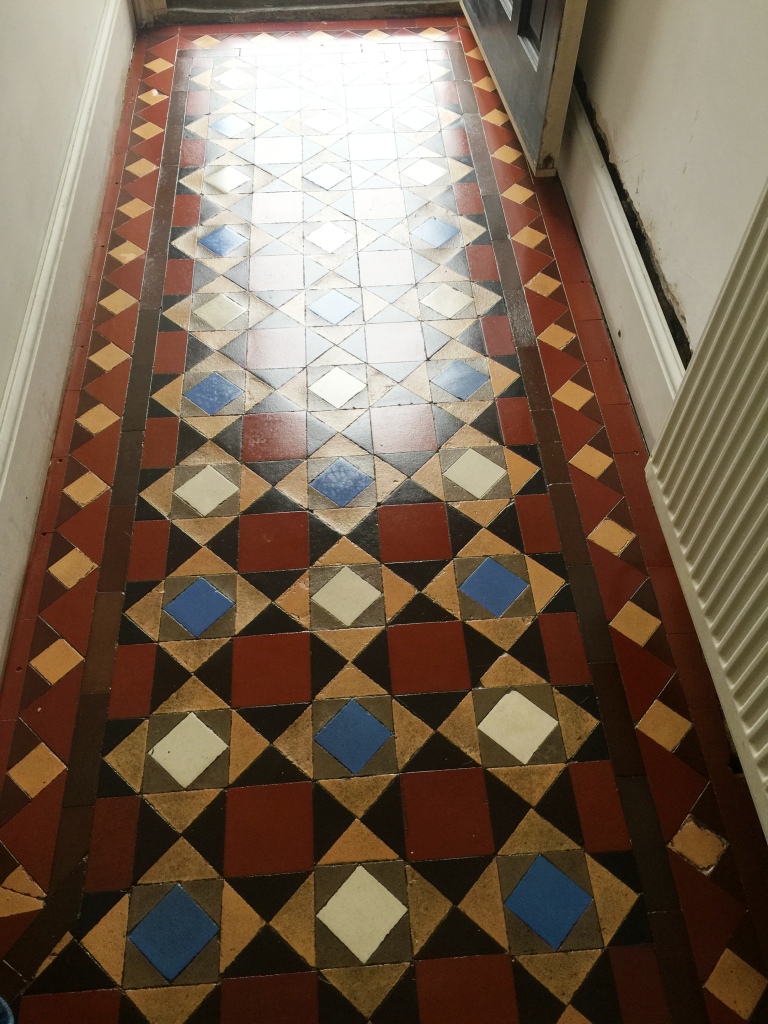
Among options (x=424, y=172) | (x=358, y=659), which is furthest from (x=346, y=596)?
(x=424, y=172)

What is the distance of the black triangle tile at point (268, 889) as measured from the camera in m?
1.55

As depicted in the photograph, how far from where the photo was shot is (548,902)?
1.55 m

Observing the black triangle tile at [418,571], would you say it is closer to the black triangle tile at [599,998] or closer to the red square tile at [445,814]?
the red square tile at [445,814]

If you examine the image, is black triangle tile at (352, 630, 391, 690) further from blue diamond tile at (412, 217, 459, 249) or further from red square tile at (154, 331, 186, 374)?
blue diamond tile at (412, 217, 459, 249)

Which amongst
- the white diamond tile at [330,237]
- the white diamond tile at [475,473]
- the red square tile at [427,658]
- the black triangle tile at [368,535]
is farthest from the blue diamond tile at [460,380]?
the red square tile at [427,658]

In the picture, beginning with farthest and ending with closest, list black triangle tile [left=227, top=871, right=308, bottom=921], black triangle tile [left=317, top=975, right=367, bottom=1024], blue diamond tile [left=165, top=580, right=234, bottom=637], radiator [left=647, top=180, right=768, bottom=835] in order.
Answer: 1. blue diamond tile [left=165, top=580, right=234, bottom=637]
2. black triangle tile [left=227, top=871, right=308, bottom=921]
3. black triangle tile [left=317, top=975, right=367, bottom=1024]
4. radiator [left=647, top=180, right=768, bottom=835]

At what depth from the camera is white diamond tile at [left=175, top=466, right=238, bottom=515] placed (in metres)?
2.09

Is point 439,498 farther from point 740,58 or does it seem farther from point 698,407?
point 740,58

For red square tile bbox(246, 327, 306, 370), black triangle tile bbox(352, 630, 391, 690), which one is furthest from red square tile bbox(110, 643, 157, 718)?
red square tile bbox(246, 327, 306, 370)

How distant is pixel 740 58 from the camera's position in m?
1.70

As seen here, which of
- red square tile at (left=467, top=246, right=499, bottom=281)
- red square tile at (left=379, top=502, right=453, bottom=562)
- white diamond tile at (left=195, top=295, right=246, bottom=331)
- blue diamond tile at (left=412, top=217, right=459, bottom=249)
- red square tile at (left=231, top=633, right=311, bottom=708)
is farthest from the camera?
blue diamond tile at (left=412, top=217, right=459, bottom=249)

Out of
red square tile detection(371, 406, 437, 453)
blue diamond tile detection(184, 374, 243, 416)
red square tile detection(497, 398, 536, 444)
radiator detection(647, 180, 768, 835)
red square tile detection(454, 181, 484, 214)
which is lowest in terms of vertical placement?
blue diamond tile detection(184, 374, 243, 416)

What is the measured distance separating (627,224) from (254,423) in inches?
46.1

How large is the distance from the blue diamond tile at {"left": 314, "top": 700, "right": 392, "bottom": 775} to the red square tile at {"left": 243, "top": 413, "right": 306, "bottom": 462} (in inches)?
28.5
